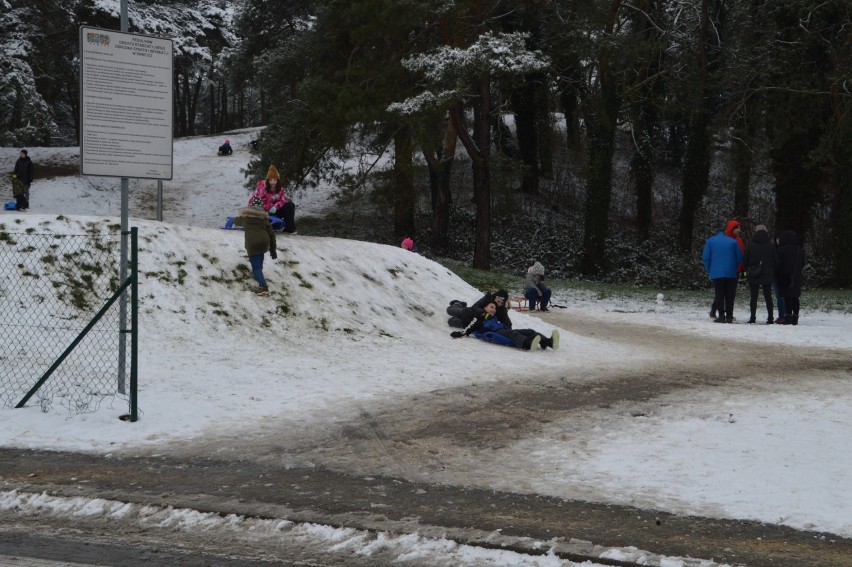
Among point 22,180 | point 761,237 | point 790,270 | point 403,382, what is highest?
point 22,180

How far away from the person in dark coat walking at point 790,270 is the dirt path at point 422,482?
25.8 ft

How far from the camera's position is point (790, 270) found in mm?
15711

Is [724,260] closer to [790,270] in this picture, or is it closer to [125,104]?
[790,270]

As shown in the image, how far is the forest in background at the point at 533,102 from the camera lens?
24.8 meters

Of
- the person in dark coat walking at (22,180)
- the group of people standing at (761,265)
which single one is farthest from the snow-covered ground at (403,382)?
the person in dark coat walking at (22,180)

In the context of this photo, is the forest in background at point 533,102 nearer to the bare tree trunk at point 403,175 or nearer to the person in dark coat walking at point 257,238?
the bare tree trunk at point 403,175

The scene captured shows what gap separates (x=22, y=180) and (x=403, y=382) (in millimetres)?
22552

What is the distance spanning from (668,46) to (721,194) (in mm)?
15274

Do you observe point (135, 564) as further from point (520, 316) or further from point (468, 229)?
point (468, 229)

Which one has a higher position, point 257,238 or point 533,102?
point 533,102

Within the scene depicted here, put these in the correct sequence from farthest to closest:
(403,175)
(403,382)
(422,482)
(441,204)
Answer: (441,204)
(403,175)
(403,382)
(422,482)

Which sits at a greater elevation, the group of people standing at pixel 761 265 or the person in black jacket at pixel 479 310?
the group of people standing at pixel 761 265

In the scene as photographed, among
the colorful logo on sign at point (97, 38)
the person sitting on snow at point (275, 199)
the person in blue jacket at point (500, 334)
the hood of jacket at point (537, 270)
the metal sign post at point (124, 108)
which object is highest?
the colorful logo on sign at point (97, 38)

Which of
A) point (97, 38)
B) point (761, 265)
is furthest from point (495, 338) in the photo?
point (97, 38)
